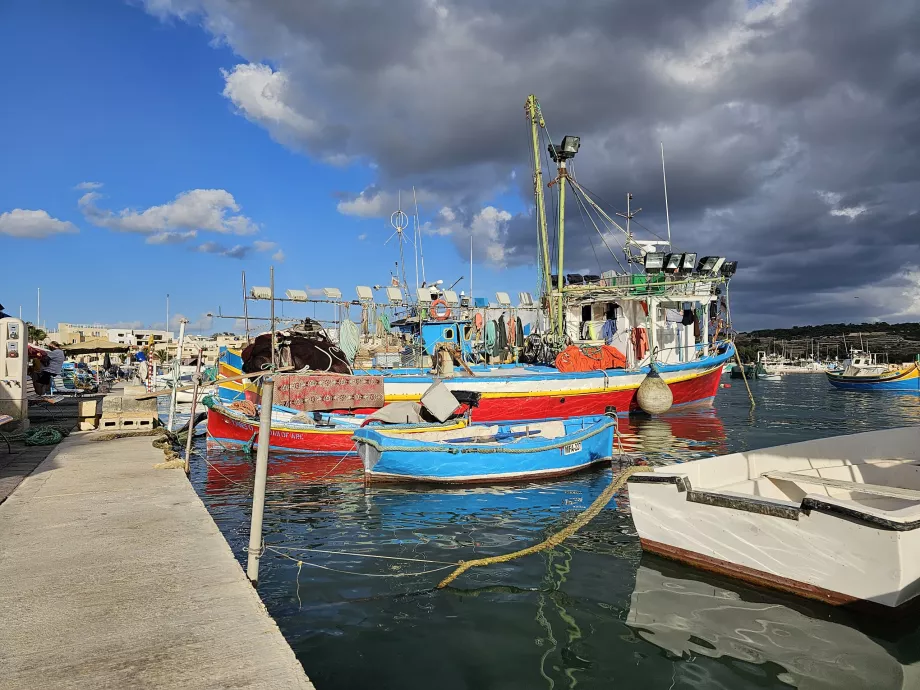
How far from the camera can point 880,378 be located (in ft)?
161

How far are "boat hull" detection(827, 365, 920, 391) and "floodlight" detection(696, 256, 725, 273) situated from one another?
96.9 ft

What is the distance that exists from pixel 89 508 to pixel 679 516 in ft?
23.9

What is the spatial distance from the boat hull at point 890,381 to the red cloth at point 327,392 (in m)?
48.2

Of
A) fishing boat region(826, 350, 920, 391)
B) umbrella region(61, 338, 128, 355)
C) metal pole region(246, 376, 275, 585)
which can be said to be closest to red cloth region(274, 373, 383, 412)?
metal pole region(246, 376, 275, 585)

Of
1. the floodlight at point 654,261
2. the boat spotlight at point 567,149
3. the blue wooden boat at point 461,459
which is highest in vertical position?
the boat spotlight at point 567,149

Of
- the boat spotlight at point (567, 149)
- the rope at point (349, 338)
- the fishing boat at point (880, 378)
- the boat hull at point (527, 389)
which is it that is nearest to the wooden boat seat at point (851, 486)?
the boat hull at point (527, 389)

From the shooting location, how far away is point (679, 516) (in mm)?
7047

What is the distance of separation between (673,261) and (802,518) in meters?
23.8

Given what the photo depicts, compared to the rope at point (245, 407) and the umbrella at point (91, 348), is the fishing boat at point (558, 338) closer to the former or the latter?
the rope at point (245, 407)

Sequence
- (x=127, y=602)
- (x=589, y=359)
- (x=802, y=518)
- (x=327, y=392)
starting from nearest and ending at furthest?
(x=127, y=602), (x=802, y=518), (x=327, y=392), (x=589, y=359)

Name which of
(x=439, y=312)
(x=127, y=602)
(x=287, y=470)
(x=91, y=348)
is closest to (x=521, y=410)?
(x=439, y=312)

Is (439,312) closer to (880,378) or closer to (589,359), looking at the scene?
(589,359)

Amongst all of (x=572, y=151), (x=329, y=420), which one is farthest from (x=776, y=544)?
(x=572, y=151)

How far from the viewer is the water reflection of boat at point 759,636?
196 inches
